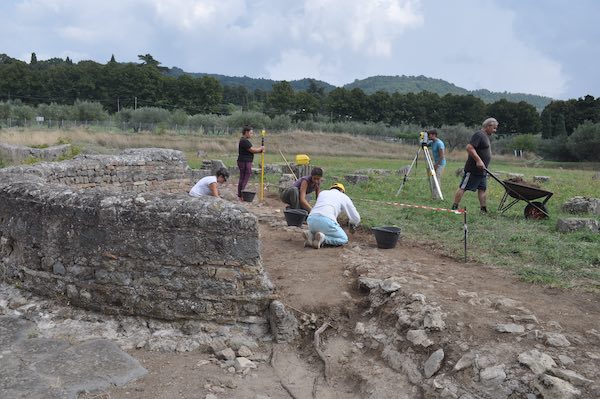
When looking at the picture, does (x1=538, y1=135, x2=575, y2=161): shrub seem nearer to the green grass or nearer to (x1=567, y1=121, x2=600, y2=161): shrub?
(x1=567, y1=121, x2=600, y2=161): shrub

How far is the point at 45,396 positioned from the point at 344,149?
1441 inches

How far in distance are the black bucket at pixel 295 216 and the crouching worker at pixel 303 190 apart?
0.78 ft

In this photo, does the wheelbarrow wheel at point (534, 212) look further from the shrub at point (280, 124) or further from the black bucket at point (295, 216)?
the shrub at point (280, 124)

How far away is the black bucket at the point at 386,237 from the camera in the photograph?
7242 millimetres

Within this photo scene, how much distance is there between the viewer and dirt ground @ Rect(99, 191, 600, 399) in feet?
14.4

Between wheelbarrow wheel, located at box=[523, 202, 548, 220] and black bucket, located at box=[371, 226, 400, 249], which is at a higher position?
wheelbarrow wheel, located at box=[523, 202, 548, 220]

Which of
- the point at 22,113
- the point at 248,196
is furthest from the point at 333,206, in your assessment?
the point at 22,113

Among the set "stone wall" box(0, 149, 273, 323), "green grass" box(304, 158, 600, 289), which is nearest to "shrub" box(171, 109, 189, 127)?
"green grass" box(304, 158, 600, 289)

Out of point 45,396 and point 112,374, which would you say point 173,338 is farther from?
point 45,396

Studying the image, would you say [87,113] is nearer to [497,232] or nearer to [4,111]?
[4,111]

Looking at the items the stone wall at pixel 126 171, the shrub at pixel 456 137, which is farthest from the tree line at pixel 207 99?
the stone wall at pixel 126 171

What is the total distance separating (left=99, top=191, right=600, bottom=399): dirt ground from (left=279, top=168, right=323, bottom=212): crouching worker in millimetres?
2144

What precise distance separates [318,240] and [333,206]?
0.53 metres

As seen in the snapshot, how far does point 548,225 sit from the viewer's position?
8.52m
